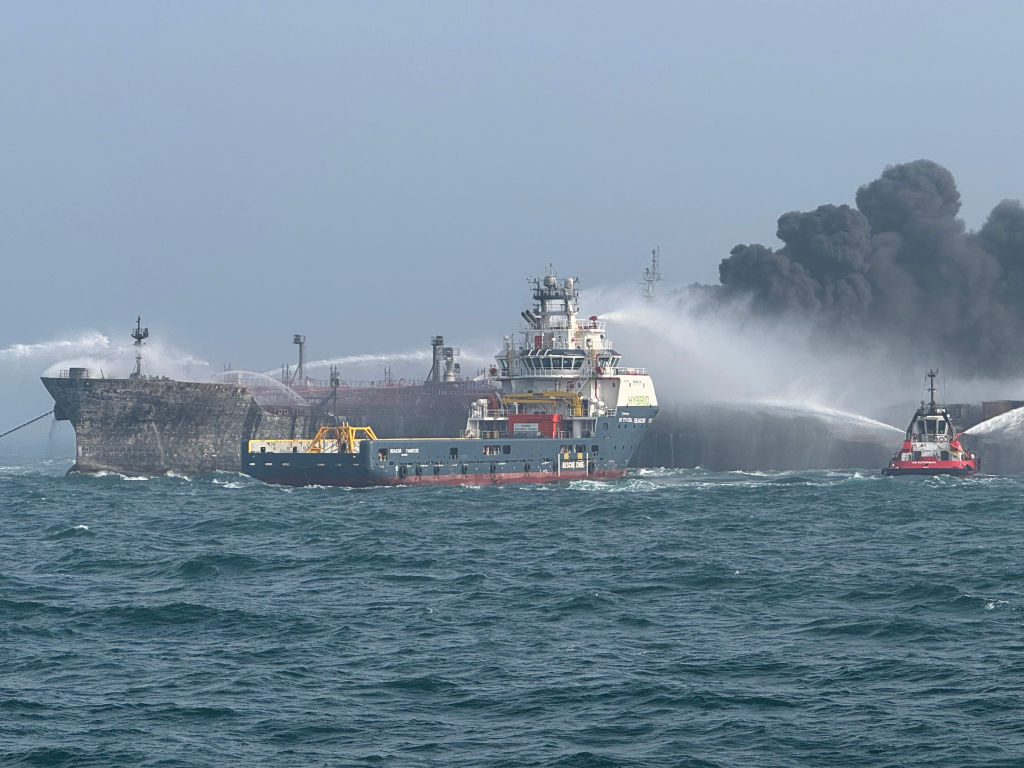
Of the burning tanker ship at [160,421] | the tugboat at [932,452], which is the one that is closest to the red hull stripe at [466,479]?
the burning tanker ship at [160,421]

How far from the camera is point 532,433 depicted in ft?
318

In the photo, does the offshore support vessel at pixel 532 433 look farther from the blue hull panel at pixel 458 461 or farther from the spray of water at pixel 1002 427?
the spray of water at pixel 1002 427

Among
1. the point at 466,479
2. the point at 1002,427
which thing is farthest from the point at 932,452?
the point at 466,479

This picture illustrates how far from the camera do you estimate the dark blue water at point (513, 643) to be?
A: 25.2m

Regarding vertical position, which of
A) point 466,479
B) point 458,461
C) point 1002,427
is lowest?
point 466,479

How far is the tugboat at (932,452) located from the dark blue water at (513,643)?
3067cm

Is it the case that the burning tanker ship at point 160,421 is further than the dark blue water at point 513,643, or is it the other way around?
the burning tanker ship at point 160,421

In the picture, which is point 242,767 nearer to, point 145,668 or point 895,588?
point 145,668

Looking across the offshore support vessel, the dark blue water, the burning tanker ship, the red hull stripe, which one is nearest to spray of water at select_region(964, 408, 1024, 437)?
the offshore support vessel

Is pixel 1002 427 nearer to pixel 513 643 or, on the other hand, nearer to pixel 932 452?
pixel 932 452

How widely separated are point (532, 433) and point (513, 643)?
6331 cm

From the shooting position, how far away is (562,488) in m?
88.5

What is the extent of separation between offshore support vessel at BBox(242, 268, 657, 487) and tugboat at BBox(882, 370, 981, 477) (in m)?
19.8

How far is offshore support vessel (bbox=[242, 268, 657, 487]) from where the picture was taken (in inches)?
3450
